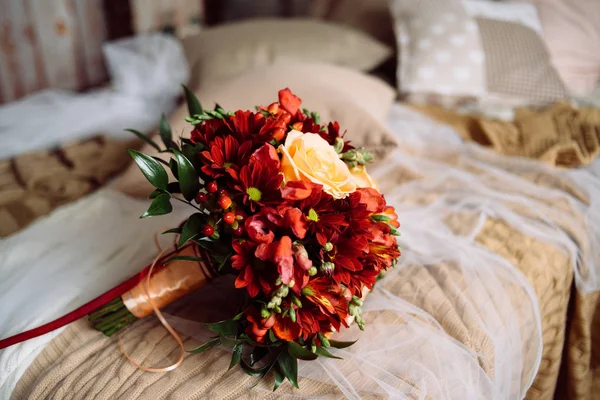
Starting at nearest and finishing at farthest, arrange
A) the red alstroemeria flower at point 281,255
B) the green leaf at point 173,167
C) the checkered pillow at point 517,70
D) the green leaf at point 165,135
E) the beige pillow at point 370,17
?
the red alstroemeria flower at point 281,255 < the green leaf at point 173,167 < the green leaf at point 165,135 < the checkered pillow at point 517,70 < the beige pillow at point 370,17

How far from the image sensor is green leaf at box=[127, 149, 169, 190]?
24.6 inches

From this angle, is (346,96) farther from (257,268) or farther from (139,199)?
(257,268)

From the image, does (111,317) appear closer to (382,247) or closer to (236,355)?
(236,355)

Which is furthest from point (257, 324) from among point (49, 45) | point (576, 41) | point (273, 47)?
point (49, 45)

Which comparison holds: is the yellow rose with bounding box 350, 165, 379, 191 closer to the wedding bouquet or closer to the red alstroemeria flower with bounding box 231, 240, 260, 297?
the wedding bouquet

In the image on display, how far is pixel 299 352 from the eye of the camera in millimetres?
610

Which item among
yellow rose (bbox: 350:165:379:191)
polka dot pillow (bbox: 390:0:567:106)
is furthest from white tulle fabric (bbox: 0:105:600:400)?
polka dot pillow (bbox: 390:0:567:106)

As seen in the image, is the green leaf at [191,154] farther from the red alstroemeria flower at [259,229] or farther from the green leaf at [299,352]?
the green leaf at [299,352]

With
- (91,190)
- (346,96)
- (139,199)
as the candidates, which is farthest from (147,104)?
(346,96)

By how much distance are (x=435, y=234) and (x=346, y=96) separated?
0.45 meters

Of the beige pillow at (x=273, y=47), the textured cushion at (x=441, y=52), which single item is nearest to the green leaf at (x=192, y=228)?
the beige pillow at (x=273, y=47)

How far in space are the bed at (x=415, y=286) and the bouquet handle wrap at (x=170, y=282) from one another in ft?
0.14

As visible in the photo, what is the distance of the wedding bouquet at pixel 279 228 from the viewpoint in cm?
58

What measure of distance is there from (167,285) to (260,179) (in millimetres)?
259
